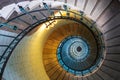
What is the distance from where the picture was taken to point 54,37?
10602mm

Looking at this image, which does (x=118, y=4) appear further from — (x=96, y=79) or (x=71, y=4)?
(x=96, y=79)

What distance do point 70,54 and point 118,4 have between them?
951cm

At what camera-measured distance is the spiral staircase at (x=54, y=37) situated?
4.88 metres

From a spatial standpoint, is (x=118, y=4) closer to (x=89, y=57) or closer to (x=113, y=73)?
(x=113, y=73)

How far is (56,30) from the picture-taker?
1035cm

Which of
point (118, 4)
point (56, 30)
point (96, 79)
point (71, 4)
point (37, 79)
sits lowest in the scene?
point (96, 79)

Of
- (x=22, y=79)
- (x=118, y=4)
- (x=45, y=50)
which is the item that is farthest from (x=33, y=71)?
(x=118, y=4)

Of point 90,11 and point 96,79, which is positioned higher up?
point 90,11

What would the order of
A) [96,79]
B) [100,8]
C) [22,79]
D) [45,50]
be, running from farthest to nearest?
[45,50] < [96,79] < [22,79] < [100,8]

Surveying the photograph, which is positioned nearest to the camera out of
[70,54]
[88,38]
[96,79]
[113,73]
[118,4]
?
[118,4]

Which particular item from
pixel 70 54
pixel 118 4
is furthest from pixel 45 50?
pixel 118 4

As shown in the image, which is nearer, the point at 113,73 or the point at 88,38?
the point at 113,73

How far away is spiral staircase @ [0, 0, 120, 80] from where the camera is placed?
4.88 metres

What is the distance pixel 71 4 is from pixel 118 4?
130 centimetres
